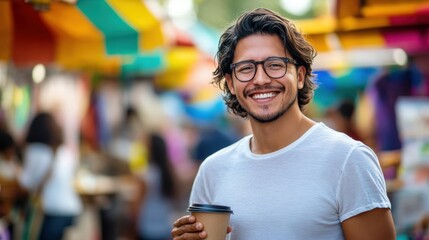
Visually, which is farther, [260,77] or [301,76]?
[301,76]

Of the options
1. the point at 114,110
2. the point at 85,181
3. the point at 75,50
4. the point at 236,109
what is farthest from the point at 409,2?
the point at 114,110

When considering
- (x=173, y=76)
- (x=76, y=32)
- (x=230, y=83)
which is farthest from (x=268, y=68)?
(x=173, y=76)

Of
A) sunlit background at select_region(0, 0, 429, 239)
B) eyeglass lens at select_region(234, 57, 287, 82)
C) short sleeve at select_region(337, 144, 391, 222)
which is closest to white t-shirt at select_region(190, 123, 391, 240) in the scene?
short sleeve at select_region(337, 144, 391, 222)

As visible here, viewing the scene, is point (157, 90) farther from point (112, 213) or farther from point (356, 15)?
point (356, 15)

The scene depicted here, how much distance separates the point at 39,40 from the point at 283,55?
362cm

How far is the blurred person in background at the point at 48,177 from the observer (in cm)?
767

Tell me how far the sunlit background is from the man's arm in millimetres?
998

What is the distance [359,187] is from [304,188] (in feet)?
0.68

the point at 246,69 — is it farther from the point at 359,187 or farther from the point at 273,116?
the point at 359,187

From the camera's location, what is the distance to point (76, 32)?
6441 mm

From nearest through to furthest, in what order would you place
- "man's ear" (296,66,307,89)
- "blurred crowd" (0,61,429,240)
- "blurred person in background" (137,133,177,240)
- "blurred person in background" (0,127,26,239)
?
"man's ear" (296,66,307,89), "blurred crowd" (0,61,429,240), "blurred person in background" (0,127,26,239), "blurred person in background" (137,133,177,240)

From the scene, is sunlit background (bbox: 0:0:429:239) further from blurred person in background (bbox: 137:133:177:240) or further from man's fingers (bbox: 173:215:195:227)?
man's fingers (bbox: 173:215:195:227)

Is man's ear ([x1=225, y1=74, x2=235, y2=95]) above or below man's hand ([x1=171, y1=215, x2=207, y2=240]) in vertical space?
above

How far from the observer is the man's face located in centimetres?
313
